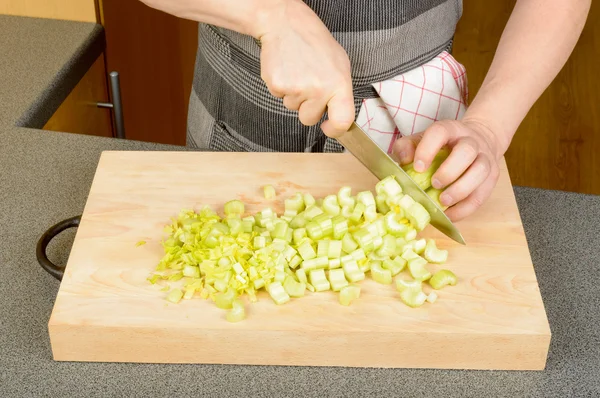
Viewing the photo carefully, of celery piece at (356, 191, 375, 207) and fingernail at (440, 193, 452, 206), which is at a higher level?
fingernail at (440, 193, 452, 206)

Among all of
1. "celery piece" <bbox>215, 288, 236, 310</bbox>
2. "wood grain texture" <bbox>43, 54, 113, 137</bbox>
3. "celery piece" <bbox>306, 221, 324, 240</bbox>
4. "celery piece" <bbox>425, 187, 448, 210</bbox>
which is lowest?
"wood grain texture" <bbox>43, 54, 113, 137</bbox>

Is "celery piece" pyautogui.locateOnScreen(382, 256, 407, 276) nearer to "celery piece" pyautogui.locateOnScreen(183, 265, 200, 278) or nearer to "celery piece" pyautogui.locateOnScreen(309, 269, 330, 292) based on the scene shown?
"celery piece" pyautogui.locateOnScreen(309, 269, 330, 292)

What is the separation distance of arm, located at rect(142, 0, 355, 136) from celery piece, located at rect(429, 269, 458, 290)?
0.23 metres

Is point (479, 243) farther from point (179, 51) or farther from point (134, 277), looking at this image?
point (179, 51)

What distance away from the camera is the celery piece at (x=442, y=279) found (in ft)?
3.31

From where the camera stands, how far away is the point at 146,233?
1101 millimetres

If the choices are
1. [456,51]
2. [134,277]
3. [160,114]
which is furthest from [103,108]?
[456,51]

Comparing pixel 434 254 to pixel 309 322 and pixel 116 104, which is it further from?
pixel 116 104

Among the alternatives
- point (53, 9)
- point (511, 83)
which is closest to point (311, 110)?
point (511, 83)

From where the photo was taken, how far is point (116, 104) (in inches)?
65.7

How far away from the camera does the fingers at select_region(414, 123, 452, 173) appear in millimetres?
1079

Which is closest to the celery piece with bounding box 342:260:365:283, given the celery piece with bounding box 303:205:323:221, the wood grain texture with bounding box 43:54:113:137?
the celery piece with bounding box 303:205:323:221

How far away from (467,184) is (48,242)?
23.5 inches

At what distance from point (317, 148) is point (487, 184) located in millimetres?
328
